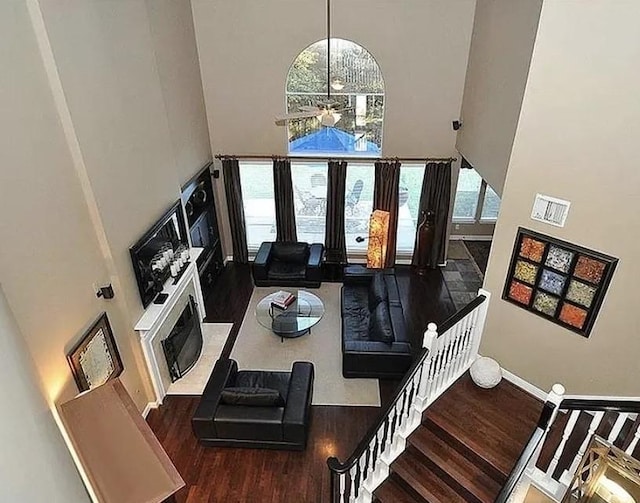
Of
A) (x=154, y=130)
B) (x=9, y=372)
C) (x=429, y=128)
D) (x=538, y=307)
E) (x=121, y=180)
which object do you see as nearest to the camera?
(x=9, y=372)

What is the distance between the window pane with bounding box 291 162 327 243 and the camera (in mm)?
9203

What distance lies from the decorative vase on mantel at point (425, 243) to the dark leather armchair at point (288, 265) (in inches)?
81.9

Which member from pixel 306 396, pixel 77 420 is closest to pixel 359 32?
pixel 306 396

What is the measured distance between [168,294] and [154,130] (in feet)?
7.42

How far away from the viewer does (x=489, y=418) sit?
4.81 meters

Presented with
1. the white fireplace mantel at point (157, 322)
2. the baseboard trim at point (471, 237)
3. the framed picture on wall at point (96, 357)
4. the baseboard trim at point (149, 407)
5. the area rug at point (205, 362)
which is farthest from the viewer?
the baseboard trim at point (471, 237)

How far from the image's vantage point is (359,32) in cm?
779

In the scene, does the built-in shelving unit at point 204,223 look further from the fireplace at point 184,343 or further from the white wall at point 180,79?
the fireplace at point 184,343

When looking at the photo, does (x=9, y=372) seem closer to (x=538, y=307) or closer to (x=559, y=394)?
(x=559, y=394)

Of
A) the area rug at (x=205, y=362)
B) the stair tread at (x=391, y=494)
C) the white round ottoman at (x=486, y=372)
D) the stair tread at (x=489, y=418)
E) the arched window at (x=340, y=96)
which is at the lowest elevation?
the area rug at (x=205, y=362)

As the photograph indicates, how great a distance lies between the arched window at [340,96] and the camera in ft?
26.6

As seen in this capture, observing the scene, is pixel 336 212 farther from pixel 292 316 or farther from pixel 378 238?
pixel 292 316

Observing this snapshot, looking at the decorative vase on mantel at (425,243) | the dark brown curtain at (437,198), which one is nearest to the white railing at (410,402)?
the decorative vase on mantel at (425,243)

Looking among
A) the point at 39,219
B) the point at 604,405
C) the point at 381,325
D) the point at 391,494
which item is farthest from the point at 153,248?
the point at 604,405
